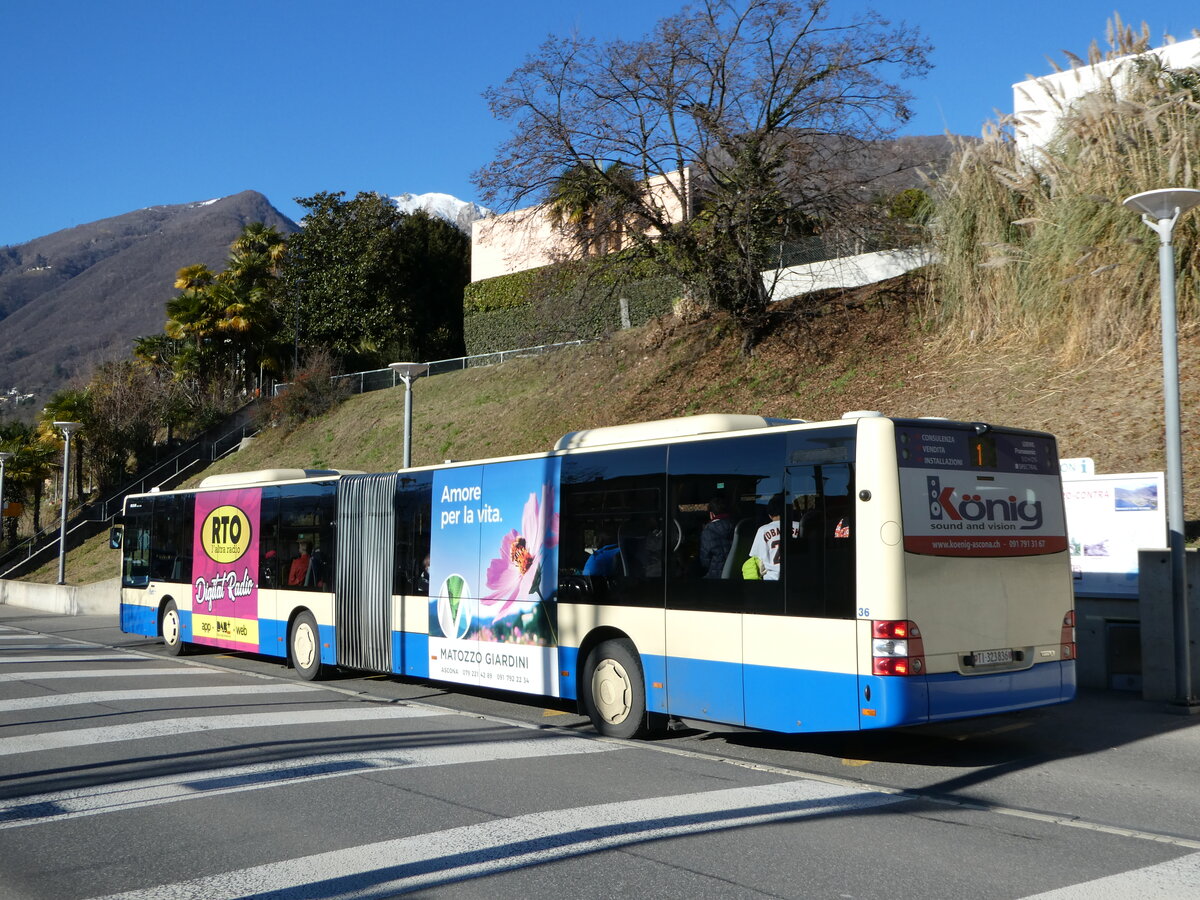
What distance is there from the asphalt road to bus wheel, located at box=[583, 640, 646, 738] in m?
0.29

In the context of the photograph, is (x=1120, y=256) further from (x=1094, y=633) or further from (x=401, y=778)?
(x=401, y=778)

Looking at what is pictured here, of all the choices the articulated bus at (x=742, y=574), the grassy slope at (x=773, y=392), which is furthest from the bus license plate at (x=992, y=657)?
the grassy slope at (x=773, y=392)

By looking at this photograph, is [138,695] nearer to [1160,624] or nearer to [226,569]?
[226,569]

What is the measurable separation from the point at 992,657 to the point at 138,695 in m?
9.39

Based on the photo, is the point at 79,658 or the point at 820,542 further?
the point at 79,658

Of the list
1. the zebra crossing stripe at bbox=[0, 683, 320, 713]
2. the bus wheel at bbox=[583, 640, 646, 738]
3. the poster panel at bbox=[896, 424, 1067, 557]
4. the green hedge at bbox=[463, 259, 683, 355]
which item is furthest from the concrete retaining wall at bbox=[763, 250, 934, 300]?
the poster panel at bbox=[896, 424, 1067, 557]

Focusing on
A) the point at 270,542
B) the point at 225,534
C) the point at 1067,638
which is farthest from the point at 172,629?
the point at 1067,638

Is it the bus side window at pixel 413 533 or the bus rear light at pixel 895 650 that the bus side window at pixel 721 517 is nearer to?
the bus rear light at pixel 895 650

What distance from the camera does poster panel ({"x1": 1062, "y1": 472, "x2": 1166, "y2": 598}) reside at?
12.7 meters

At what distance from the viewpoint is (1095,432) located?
17281mm

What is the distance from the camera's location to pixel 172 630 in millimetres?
18766

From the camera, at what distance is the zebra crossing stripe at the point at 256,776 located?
723cm

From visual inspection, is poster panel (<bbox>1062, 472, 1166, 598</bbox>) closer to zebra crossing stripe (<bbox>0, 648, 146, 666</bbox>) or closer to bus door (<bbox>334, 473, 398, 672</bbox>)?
bus door (<bbox>334, 473, 398, 672</bbox>)

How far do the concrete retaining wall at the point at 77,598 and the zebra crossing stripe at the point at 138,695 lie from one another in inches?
641
